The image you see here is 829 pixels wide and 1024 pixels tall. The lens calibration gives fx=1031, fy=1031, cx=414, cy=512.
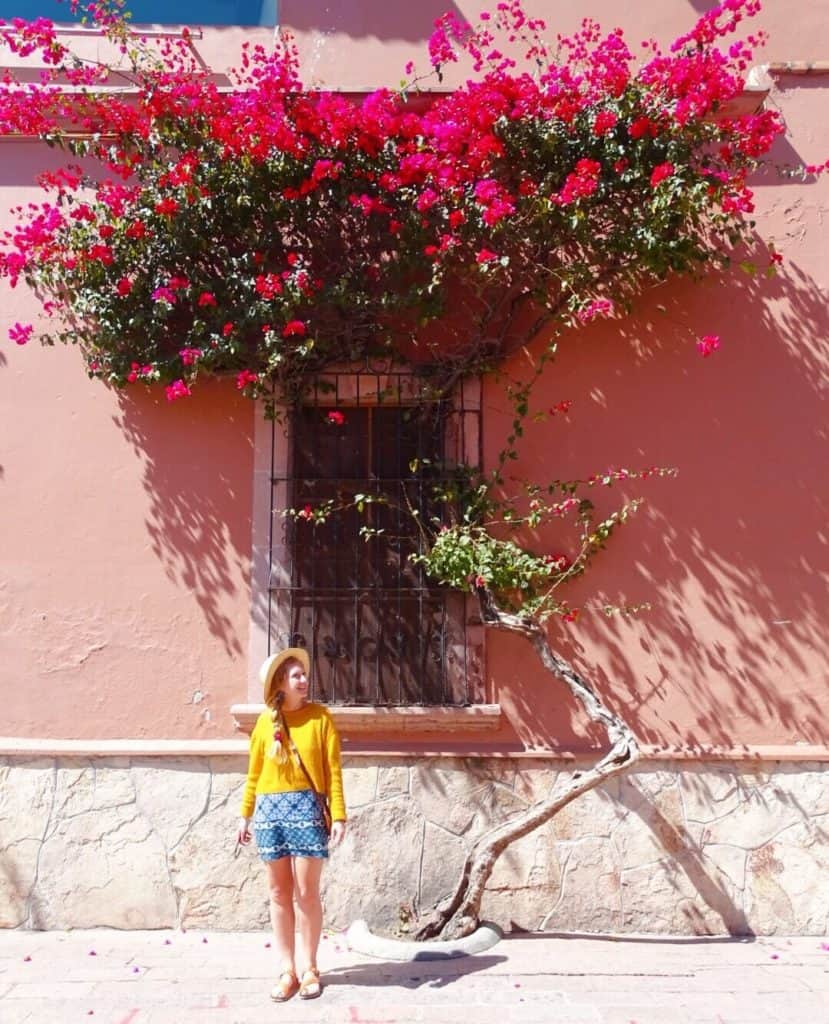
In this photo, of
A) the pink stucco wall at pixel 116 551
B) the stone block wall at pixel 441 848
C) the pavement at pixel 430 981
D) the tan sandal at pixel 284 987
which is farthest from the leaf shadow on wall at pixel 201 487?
the tan sandal at pixel 284 987

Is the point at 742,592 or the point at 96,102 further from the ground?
the point at 96,102

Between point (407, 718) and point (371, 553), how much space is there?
900 millimetres

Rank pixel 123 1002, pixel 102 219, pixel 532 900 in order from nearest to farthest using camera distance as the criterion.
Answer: pixel 123 1002 → pixel 532 900 → pixel 102 219

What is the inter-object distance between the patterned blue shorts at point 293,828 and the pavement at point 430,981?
554mm

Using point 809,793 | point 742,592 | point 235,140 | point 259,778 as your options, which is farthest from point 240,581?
point 809,793

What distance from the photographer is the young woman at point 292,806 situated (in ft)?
13.3

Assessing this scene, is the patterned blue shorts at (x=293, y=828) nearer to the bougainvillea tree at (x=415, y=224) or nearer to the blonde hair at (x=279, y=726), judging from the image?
the blonde hair at (x=279, y=726)

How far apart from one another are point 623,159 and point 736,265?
0.89 metres

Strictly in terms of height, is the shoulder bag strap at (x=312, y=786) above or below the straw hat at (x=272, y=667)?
below

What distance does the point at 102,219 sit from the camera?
5.45 meters

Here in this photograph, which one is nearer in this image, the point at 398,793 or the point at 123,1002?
the point at 123,1002

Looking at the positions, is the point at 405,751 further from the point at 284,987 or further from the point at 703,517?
the point at 703,517

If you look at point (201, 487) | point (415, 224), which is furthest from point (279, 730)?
point (415, 224)

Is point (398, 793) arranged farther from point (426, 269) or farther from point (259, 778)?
point (426, 269)
